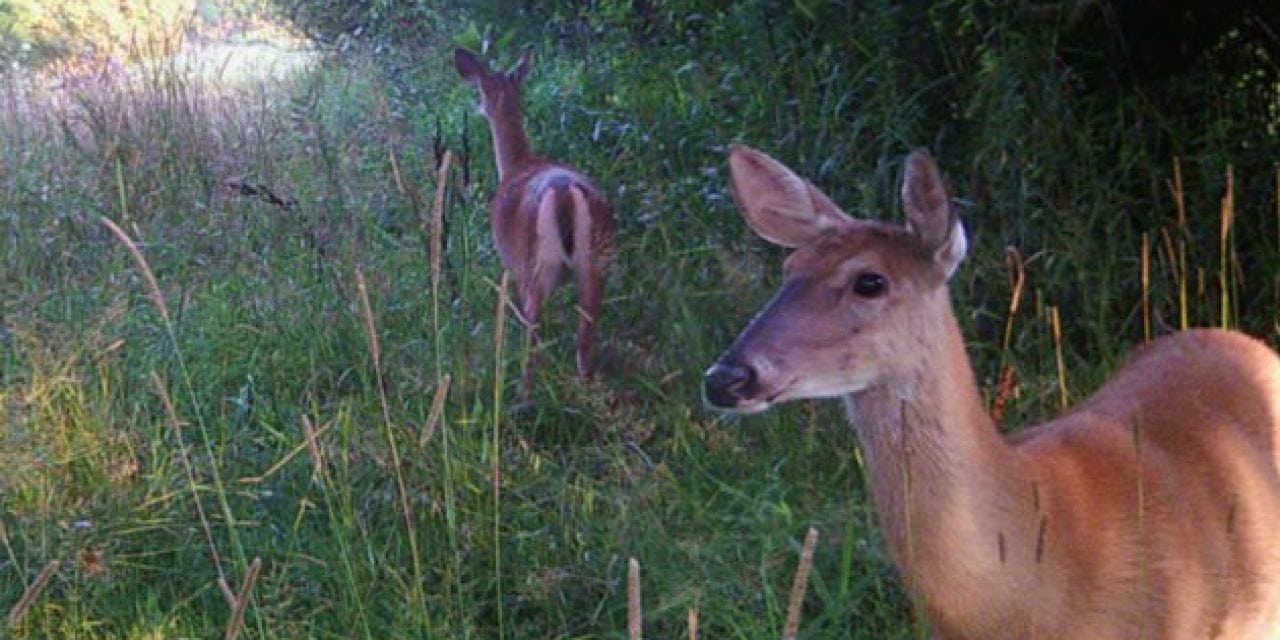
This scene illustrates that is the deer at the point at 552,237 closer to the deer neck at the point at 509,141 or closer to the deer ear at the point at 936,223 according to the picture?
the deer neck at the point at 509,141

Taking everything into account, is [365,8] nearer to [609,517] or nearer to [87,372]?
[87,372]

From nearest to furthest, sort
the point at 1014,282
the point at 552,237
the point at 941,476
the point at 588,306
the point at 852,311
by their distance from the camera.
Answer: the point at 941,476
the point at 852,311
the point at 1014,282
the point at 588,306
the point at 552,237

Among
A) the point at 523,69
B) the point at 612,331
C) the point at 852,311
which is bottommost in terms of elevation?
the point at 612,331

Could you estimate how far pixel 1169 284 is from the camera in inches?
177

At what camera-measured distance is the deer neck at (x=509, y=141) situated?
22.1ft

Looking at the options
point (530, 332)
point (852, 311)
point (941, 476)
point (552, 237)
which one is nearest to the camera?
point (941, 476)

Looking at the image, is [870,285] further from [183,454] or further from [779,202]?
[183,454]

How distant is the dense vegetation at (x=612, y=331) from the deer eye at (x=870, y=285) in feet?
1.63

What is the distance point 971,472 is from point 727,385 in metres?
0.37

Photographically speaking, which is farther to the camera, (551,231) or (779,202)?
(551,231)

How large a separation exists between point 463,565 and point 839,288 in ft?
3.61

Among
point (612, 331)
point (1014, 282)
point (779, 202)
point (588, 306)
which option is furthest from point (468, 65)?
point (779, 202)

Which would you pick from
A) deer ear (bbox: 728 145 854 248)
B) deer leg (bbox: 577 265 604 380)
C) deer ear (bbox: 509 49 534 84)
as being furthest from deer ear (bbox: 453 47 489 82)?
deer ear (bbox: 728 145 854 248)

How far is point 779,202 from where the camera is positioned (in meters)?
2.98
